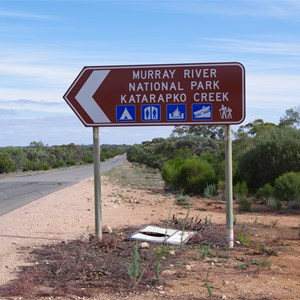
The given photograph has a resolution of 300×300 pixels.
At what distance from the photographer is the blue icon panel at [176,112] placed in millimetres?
9812

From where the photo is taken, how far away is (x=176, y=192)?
24.1 meters

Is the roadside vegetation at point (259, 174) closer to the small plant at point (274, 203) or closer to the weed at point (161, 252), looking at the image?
the small plant at point (274, 203)

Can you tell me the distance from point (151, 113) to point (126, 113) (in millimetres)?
419

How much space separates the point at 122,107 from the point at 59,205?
24.6 feet

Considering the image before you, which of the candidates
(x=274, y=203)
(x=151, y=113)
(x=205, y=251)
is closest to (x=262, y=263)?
(x=205, y=251)

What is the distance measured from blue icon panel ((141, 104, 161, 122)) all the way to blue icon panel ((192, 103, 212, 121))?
56 centimetres

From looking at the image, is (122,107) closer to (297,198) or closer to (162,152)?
(297,198)

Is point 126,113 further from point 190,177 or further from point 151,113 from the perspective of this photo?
point 190,177

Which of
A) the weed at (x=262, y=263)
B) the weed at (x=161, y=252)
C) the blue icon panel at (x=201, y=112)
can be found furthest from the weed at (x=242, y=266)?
the blue icon panel at (x=201, y=112)

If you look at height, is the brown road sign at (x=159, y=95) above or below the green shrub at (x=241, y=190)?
above

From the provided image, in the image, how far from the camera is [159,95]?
991 cm

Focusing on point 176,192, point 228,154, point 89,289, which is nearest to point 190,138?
point 176,192

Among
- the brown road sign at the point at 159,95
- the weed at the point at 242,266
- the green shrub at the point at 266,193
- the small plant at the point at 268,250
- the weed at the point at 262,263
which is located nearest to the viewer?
the weed at the point at 242,266

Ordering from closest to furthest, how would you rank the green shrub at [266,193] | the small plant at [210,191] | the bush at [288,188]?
the bush at [288,188] → the green shrub at [266,193] → the small plant at [210,191]
